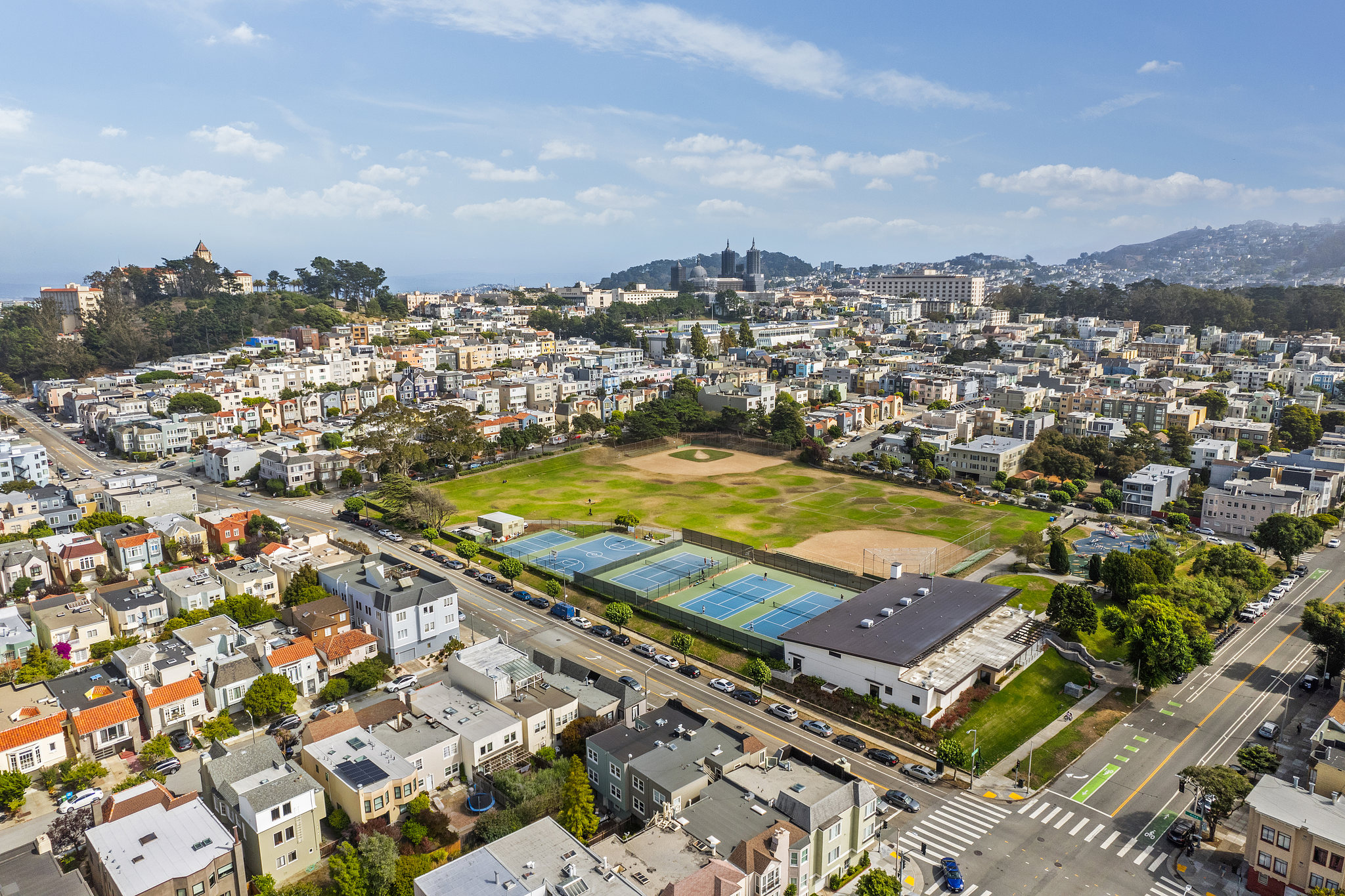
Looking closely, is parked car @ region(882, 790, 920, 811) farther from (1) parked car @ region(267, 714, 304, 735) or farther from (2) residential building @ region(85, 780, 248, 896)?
(1) parked car @ region(267, 714, 304, 735)

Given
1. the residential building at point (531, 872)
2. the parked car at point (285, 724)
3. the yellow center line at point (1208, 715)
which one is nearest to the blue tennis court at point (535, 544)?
the parked car at point (285, 724)

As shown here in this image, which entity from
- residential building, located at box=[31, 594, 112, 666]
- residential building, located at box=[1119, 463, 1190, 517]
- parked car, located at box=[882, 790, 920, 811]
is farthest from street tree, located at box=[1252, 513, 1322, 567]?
residential building, located at box=[31, 594, 112, 666]

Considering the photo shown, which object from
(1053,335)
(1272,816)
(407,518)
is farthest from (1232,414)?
(407,518)

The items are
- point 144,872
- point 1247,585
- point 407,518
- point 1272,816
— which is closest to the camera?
point 144,872

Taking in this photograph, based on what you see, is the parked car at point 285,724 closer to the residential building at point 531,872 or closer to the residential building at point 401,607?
the residential building at point 401,607

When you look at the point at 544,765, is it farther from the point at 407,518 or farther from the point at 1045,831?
the point at 407,518

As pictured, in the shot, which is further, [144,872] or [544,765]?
[544,765]

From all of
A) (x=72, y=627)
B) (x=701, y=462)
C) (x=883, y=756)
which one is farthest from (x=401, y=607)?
(x=701, y=462)
